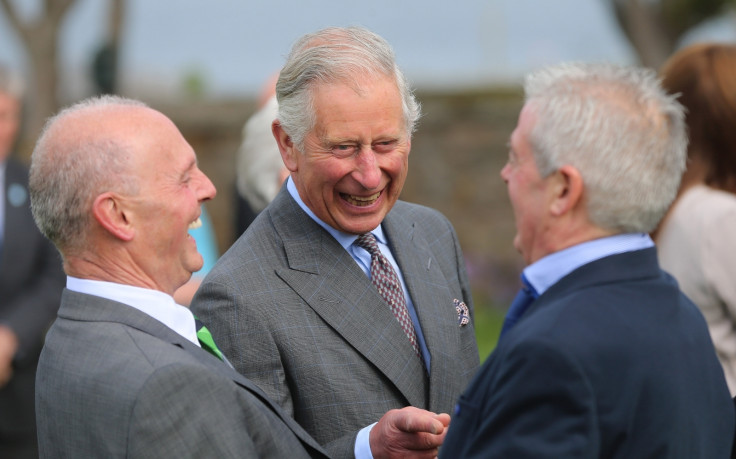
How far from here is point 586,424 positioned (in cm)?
188

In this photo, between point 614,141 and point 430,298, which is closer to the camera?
point 614,141

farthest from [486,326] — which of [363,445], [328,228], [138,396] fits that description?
[138,396]

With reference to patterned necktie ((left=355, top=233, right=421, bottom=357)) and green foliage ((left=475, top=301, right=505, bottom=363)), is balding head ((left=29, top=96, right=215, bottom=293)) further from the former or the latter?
green foliage ((left=475, top=301, right=505, bottom=363))

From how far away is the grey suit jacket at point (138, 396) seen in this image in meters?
2.03

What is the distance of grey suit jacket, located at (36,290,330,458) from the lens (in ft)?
6.65

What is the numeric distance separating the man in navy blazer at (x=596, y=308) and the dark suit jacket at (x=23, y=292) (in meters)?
3.11

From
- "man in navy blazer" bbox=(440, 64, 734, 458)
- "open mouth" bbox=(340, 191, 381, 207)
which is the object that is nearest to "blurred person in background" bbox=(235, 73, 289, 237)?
"open mouth" bbox=(340, 191, 381, 207)

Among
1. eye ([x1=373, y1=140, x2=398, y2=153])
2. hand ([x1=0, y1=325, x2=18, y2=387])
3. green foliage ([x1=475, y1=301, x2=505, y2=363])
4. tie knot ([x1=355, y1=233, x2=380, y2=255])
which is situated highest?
eye ([x1=373, y1=140, x2=398, y2=153])

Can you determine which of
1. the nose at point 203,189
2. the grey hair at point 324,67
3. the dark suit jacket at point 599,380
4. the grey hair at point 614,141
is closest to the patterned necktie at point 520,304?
the dark suit jacket at point 599,380

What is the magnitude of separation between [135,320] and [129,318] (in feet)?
0.05

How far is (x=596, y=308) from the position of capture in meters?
1.99

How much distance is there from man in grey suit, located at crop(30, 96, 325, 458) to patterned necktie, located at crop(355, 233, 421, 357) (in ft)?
1.72

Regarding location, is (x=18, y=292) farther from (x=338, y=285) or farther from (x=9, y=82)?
(x=338, y=285)

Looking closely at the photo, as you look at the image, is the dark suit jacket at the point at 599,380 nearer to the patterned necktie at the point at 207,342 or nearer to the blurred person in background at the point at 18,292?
the patterned necktie at the point at 207,342
